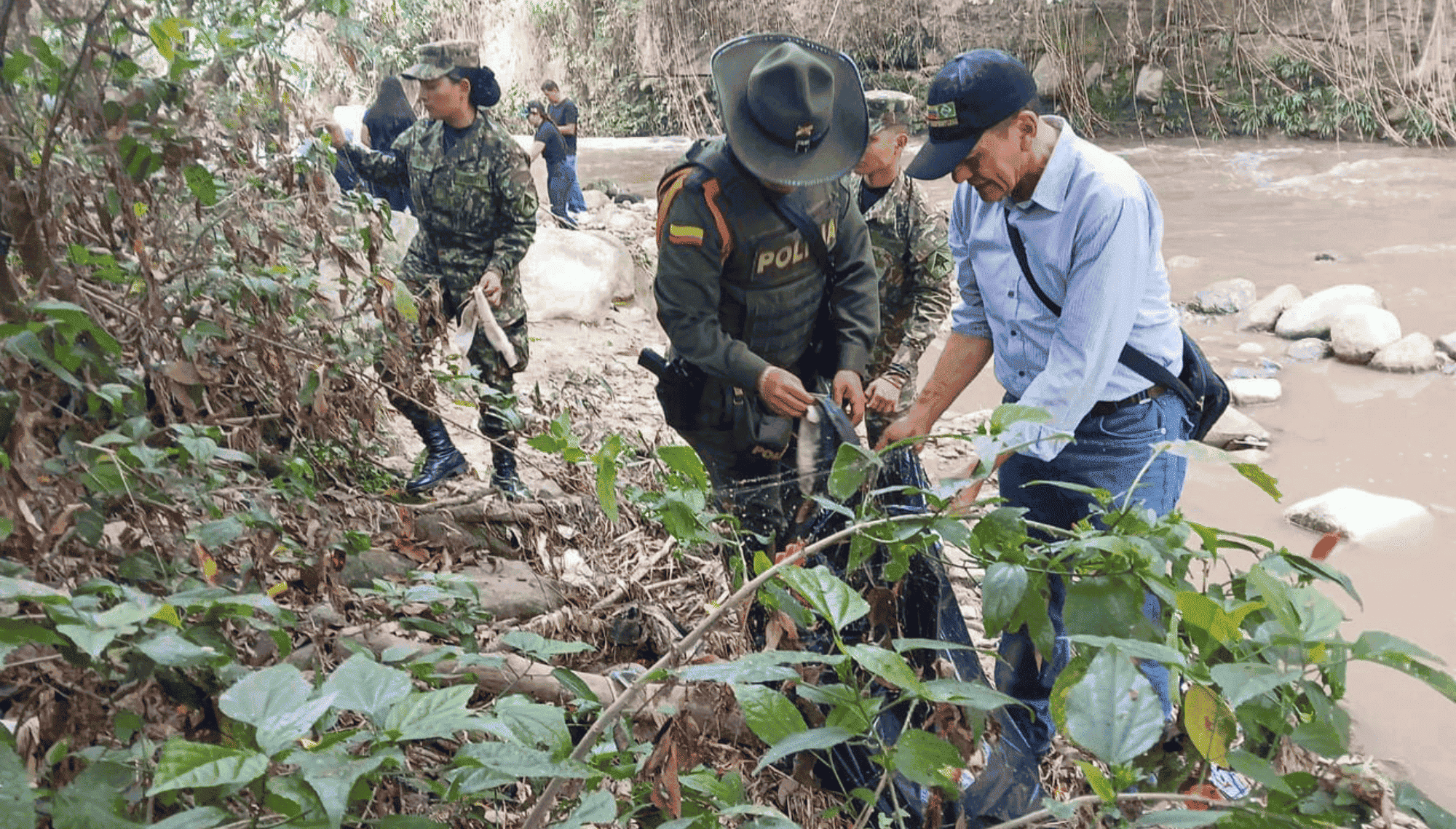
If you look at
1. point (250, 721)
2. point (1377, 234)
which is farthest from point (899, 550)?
point (1377, 234)

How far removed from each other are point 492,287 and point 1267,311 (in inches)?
241

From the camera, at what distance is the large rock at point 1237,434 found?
5469 millimetres

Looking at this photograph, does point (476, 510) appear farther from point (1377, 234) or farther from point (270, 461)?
point (1377, 234)

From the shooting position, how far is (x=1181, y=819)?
781 millimetres

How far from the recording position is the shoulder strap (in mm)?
2145

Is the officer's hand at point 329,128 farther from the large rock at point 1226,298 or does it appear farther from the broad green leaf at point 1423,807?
the large rock at point 1226,298

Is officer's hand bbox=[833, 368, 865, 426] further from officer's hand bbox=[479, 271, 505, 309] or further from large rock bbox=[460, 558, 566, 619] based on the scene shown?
officer's hand bbox=[479, 271, 505, 309]

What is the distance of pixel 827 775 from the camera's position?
2160mm

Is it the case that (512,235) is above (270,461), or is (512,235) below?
above

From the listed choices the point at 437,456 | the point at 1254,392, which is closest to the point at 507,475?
the point at 437,456

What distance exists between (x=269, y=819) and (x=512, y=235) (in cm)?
312

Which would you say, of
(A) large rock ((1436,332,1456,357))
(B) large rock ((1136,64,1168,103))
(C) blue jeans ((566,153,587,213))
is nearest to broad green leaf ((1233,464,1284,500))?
(A) large rock ((1436,332,1456,357))

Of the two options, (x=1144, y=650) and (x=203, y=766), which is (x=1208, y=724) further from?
(x=203, y=766)

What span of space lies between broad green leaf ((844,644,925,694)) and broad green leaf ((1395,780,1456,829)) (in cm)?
37
